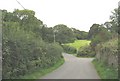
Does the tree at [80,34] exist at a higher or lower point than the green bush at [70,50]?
higher

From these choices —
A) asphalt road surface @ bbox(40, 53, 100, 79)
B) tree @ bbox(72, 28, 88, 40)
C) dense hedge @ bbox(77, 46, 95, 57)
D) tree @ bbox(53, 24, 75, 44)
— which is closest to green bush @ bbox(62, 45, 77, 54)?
tree @ bbox(53, 24, 75, 44)

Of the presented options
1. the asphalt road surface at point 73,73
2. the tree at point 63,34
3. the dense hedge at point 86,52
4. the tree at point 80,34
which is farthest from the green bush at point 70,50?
the asphalt road surface at point 73,73

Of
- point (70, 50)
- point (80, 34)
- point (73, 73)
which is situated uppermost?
point (80, 34)

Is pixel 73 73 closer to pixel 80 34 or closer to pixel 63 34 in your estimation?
pixel 63 34

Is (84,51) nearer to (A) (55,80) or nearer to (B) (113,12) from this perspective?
(B) (113,12)

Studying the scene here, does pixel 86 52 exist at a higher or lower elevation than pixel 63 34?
lower

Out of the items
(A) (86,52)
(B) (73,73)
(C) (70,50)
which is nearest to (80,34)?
(C) (70,50)

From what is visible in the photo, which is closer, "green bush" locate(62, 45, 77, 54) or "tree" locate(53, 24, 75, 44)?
"green bush" locate(62, 45, 77, 54)

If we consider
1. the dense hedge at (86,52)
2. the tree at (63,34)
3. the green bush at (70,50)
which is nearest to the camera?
the dense hedge at (86,52)

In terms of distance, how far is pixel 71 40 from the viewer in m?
115

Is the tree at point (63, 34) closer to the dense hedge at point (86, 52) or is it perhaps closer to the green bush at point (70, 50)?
the green bush at point (70, 50)

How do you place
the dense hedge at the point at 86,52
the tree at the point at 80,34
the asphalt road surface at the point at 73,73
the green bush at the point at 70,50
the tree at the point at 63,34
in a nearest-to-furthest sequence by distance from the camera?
the asphalt road surface at the point at 73,73 < the dense hedge at the point at 86,52 < the green bush at the point at 70,50 < the tree at the point at 63,34 < the tree at the point at 80,34

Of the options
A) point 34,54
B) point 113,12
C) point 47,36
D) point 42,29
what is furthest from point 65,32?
point 34,54

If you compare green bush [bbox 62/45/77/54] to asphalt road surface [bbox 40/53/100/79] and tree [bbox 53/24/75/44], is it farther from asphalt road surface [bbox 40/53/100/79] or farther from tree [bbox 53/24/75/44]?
asphalt road surface [bbox 40/53/100/79]
